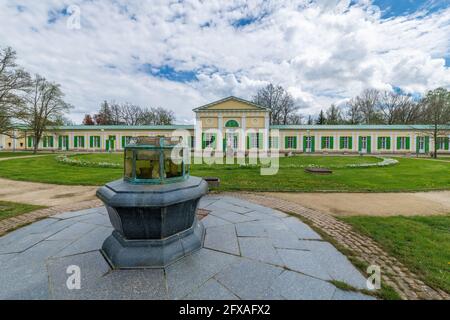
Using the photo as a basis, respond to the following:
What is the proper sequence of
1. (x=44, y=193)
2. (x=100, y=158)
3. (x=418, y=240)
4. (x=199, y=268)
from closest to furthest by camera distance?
(x=199, y=268), (x=418, y=240), (x=44, y=193), (x=100, y=158)

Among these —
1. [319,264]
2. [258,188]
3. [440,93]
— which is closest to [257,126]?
[440,93]

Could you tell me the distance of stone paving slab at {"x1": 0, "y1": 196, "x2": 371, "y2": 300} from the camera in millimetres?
2322

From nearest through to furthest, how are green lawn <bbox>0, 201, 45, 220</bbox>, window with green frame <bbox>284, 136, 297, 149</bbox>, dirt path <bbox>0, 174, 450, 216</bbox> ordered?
1. green lawn <bbox>0, 201, 45, 220</bbox>
2. dirt path <bbox>0, 174, 450, 216</bbox>
3. window with green frame <bbox>284, 136, 297, 149</bbox>

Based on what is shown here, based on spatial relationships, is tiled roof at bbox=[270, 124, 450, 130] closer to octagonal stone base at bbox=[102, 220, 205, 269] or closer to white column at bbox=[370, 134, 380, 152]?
white column at bbox=[370, 134, 380, 152]

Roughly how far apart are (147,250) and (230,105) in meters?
32.4

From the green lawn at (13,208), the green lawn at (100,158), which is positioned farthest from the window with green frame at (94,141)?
the green lawn at (13,208)

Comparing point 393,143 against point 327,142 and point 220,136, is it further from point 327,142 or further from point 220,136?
point 220,136

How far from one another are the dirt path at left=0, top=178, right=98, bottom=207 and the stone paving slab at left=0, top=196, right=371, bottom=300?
2901mm

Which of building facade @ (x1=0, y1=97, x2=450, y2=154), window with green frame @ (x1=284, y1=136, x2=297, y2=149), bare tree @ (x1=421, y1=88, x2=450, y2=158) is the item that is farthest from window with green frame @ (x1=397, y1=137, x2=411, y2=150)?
window with green frame @ (x1=284, y1=136, x2=297, y2=149)

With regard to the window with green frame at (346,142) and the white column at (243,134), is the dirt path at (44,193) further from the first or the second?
the window with green frame at (346,142)

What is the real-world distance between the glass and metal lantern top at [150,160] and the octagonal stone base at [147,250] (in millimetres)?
879

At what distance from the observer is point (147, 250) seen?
2910mm

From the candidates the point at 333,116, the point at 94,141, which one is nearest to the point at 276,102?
the point at 333,116
